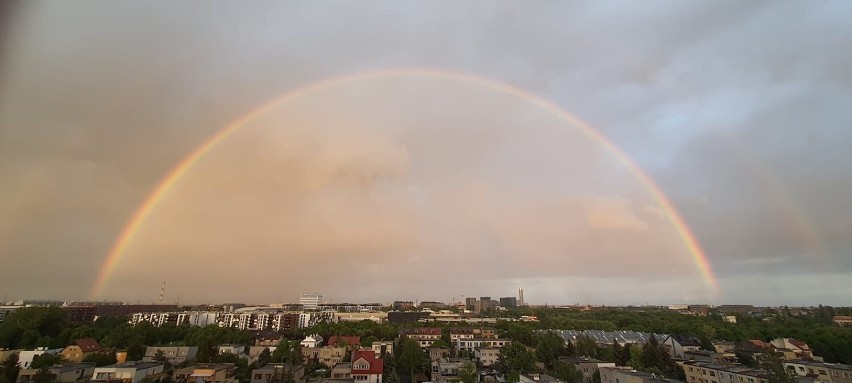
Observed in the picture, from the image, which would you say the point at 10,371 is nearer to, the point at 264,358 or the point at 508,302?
the point at 264,358

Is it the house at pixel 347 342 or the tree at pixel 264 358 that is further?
the house at pixel 347 342

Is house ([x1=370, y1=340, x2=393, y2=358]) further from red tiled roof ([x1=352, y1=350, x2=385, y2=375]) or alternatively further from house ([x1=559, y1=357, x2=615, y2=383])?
house ([x1=559, y1=357, x2=615, y2=383])

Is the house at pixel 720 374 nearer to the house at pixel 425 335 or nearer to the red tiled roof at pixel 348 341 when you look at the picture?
the house at pixel 425 335

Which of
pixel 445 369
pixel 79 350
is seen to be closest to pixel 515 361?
pixel 445 369

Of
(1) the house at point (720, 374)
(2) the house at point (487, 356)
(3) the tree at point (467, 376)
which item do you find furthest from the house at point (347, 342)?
(1) the house at point (720, 374)

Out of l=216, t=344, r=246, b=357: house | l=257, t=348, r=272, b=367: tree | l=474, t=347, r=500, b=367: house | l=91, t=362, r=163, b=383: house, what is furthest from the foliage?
l=91, t=362, r=163, b=383: house

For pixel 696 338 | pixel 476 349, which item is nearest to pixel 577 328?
pixel 696 338
